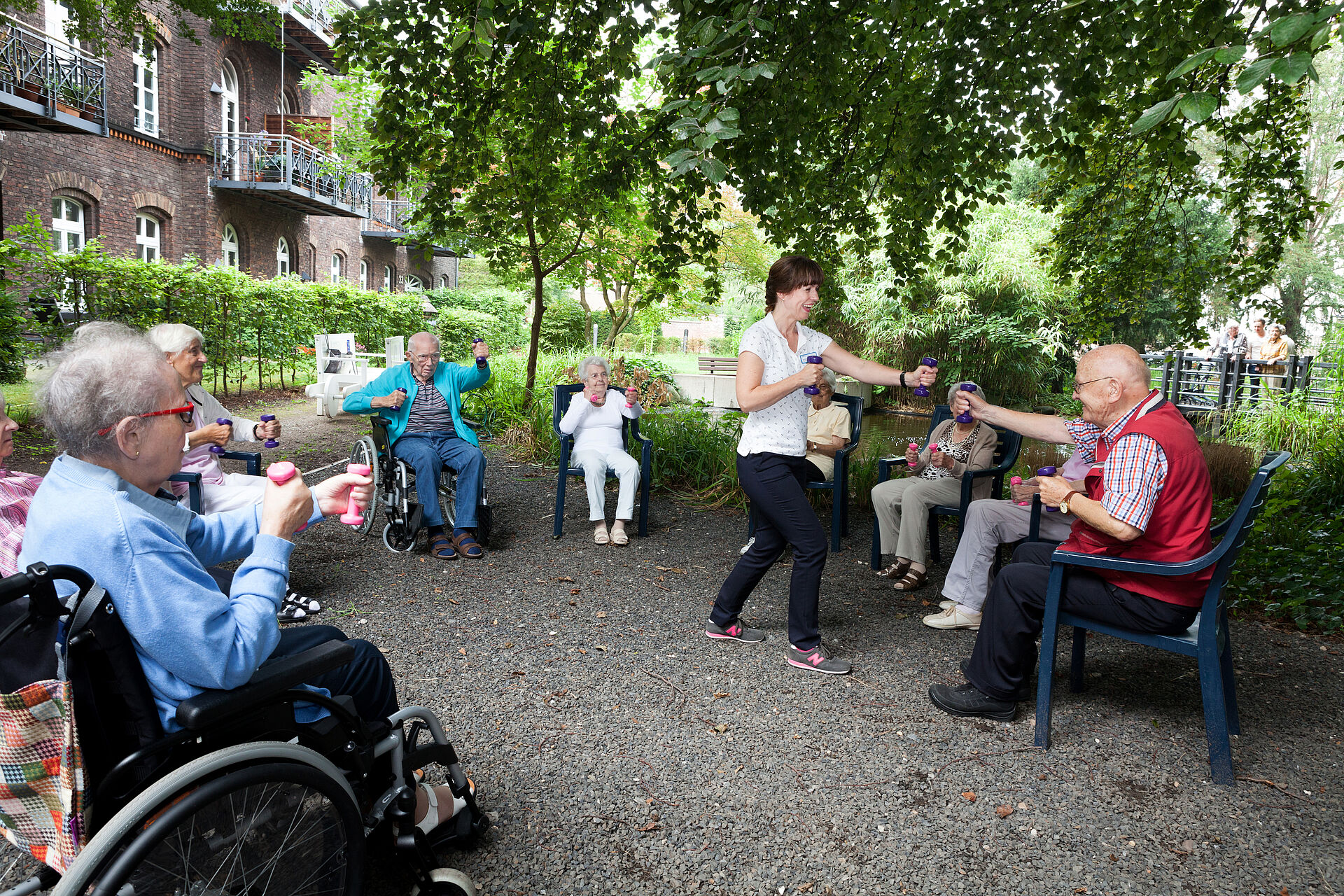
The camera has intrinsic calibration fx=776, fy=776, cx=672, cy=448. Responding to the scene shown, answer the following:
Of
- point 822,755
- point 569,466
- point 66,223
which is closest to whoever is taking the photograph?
point 822,755

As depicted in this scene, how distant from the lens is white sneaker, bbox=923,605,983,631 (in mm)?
4105

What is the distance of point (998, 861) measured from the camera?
2301 mm

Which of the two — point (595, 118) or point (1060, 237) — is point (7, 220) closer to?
point (595, 118)

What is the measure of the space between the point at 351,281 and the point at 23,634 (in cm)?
2560

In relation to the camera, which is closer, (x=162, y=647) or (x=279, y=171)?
(x=162, y=647)

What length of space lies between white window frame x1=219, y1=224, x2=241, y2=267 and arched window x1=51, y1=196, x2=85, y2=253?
10.3ft

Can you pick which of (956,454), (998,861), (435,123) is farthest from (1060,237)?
(998,861)

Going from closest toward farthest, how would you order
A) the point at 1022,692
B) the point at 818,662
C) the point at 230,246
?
the point at 1022,692, the point at 818,662, the point at 230,246

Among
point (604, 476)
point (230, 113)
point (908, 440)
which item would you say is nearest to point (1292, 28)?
point (604, 476)

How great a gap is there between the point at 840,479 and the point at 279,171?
58.6 ft

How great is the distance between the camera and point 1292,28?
79.5 inches

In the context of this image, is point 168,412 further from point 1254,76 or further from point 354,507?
point 1254,76

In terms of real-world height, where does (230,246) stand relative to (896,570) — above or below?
above

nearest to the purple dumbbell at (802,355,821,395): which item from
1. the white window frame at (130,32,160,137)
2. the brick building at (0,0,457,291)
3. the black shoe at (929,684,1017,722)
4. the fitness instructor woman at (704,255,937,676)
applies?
the fitness instructor woman at (704,255,937,676)
